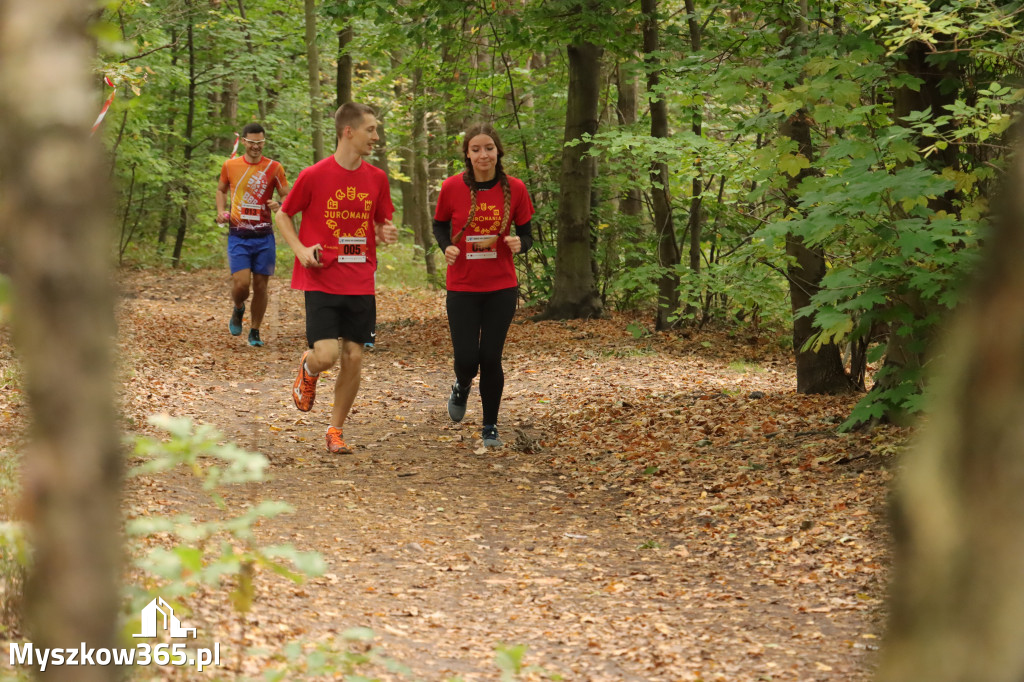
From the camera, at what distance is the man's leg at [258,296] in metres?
11.4

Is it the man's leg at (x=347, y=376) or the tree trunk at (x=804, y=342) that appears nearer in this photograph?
the man's leg at (x=347, y=376)

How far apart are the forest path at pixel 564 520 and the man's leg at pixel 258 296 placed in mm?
1029

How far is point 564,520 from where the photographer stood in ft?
19.4

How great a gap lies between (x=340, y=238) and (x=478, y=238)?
3.55 feet

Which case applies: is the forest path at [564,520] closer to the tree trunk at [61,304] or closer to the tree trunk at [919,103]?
the tree trunk at [919,103]

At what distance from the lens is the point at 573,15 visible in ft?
36.8

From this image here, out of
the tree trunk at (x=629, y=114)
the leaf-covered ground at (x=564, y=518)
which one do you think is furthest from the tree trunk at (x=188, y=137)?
the leaf-covered ground at (x=564, y=518)

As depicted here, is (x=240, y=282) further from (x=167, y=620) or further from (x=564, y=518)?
(x=167, y=620)

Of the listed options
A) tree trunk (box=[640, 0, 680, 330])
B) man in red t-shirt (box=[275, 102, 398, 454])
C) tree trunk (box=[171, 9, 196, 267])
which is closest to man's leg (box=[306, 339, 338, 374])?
man in red t-shirt (box=[275, 102, 398, 454])

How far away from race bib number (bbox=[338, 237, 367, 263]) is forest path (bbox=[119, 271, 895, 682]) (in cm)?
157

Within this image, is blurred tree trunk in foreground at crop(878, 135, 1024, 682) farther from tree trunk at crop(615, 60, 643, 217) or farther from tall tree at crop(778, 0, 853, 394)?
tree trunk at crop(615, 60, 643, 217)

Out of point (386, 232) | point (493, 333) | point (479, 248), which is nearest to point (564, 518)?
point (493, 333)

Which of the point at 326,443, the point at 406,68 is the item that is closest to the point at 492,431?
the point at 326,443

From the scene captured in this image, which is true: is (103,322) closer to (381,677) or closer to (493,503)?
(381,677)
